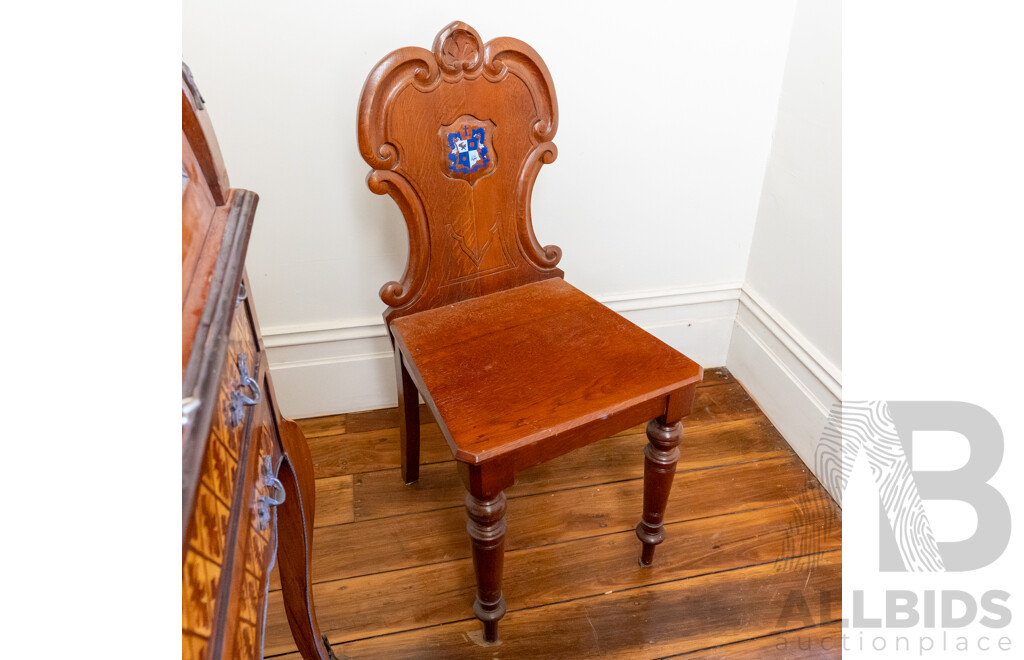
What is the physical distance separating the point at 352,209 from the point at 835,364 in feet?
4.27

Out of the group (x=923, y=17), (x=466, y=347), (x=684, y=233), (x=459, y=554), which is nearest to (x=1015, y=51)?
(x=923, y=17)

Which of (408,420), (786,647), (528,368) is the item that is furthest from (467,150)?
(786,647)

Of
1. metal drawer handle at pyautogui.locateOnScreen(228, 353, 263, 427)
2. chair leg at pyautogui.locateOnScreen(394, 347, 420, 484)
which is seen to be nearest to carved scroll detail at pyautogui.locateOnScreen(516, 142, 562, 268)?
chair leg at pyautogui.locateOnScreen(394, 347, 420, 484)

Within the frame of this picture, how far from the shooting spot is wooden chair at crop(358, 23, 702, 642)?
1140mm

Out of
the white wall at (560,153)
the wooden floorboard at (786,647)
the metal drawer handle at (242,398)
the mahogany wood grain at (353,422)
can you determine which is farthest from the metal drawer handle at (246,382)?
the mahogany wood grain at (353,422)

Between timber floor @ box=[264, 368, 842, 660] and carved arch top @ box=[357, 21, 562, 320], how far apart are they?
22.7 inches

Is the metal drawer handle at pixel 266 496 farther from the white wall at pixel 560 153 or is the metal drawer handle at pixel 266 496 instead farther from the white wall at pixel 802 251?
the white wall at pixel 802 251

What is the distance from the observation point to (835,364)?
5.40 ft

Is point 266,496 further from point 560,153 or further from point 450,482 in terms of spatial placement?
point 560,153

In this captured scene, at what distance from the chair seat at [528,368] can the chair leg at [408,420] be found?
0.42ft

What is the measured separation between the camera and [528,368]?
124 centimetres

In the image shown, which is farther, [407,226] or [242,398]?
[407,226]

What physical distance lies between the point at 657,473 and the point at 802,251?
811mm
